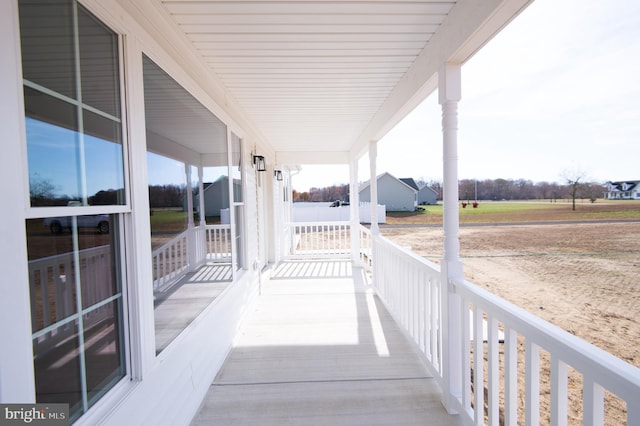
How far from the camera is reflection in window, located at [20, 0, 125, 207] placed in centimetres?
99

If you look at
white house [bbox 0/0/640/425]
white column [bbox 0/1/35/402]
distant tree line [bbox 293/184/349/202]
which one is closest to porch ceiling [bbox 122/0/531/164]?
white house [bbox 0/0/640/425]

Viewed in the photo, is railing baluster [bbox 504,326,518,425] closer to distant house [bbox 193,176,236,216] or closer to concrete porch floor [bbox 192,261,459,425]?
concrete porch floor [bbox 192,261,459,425]

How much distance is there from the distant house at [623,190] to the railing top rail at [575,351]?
94.7 inches

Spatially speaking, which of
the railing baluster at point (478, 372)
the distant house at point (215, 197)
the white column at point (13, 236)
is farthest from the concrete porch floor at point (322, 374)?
the white column at point (13, 236)

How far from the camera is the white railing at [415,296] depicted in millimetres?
2486

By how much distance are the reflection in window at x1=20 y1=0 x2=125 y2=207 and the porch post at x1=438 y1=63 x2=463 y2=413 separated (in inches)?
76.2

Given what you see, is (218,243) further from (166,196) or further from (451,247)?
(451,247)

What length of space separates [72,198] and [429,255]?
1034 centimetres

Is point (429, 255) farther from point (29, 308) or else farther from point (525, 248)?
point (29, 308)

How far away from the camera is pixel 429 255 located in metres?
10.3

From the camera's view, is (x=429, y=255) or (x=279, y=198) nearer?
(x=279, y=198)

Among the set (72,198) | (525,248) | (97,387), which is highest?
(72,198)

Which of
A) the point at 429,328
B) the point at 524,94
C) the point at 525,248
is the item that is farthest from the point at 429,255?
the point at 429,328

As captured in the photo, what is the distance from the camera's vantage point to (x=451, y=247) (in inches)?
83.8
